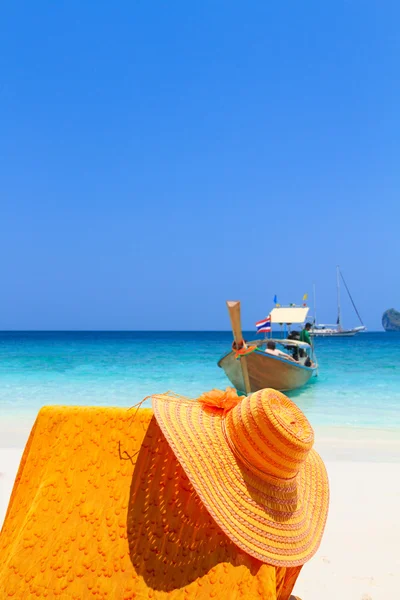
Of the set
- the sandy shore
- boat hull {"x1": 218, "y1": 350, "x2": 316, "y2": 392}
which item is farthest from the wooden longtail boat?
the sandy shore

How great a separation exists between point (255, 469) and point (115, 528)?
0.55 m

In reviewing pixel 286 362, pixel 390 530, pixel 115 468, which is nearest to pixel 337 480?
pixel 390 530

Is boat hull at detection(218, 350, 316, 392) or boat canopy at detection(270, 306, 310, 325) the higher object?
boat canopy at detection(270, 306, 310, 325)

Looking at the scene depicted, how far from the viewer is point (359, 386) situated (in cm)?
1694

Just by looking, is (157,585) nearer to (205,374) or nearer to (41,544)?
(41,544)

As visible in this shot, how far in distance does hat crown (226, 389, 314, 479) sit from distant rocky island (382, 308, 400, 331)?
12535cm

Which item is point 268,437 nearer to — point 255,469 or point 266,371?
point 255,469

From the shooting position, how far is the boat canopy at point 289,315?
53.5 feet

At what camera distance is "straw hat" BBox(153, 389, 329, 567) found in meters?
1.69

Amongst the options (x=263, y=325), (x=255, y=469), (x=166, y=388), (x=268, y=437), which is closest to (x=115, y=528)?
(x=255, y=469)

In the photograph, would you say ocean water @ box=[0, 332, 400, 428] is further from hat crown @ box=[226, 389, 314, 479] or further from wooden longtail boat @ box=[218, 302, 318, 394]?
hat crown @ box=[226, 389, 314, 479]

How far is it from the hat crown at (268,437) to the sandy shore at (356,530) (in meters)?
1.43

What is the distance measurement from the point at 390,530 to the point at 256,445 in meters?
2.60

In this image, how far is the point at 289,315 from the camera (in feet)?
54.4
